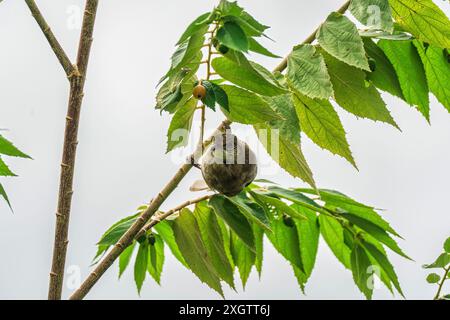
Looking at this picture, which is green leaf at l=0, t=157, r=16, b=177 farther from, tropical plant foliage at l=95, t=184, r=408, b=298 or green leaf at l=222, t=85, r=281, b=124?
green leaf at l=222, t=85, r=281, b=124

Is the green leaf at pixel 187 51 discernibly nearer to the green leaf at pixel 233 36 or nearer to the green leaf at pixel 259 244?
the green leaf at pixel 233 36

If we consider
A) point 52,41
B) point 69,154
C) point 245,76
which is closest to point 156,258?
point 69,154

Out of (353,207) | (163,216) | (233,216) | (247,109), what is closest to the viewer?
(247,109)

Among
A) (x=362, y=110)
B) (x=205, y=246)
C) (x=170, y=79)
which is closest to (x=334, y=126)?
(x=362, y=110)

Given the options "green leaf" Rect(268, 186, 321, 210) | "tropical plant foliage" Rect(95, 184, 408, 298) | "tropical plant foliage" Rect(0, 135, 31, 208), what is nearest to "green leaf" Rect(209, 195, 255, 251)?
"tropical plant foliage" Rect(95, 184, 408, 298)

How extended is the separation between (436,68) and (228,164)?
0.46 meters

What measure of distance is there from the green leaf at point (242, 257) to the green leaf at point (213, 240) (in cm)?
10

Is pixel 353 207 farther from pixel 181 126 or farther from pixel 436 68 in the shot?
pixel 181 126

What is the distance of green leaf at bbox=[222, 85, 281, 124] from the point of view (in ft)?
3.41

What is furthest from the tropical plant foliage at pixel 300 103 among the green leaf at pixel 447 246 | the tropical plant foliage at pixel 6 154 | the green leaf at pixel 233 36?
the tropical plant foliage at pixel 6 154

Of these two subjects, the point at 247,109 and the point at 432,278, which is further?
the point at 432,278

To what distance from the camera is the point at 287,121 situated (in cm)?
106

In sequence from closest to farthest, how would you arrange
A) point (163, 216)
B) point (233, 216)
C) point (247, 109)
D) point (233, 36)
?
1. point (233, 36)
2. point (247, 109)
3. point (233, 216)
4. point (163, 216)
